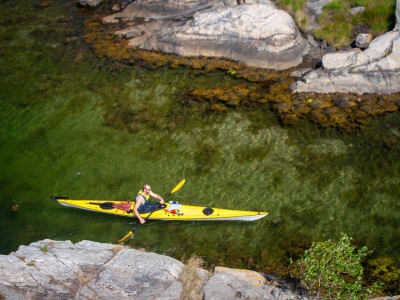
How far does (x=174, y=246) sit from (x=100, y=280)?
2.87 m

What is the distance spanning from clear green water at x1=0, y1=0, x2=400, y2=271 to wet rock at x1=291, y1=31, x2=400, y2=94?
172 cm

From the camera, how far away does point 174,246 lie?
964 cm

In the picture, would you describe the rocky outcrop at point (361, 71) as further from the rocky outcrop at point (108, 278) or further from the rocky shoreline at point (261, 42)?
the rocky outcrop at point (108, 278)

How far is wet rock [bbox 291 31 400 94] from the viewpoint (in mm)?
13742

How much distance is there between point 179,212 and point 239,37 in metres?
10.0

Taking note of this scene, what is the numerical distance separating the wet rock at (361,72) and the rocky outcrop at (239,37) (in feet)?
6.31

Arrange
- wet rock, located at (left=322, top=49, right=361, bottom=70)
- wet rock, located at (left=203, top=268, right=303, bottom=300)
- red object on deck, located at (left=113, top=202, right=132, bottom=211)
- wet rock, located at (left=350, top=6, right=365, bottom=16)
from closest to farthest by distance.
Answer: wet rock, located at (left=203, top=268, right=303, bottom=300), red object on deck, located at (left=113, top=202, right=132, bottom=211), wet rock, located at (left=322, top=49, right=361, bottom=70), wet rock, located at (left=350, top=6, right=365, bottom=16)

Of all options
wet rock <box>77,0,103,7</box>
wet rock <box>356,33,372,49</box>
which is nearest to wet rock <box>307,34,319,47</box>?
wet rock <box>356,33,372,49</box>

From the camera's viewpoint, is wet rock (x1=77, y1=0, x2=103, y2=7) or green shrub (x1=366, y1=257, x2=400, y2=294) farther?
wet rock (x1=77, y1=0, x2=103, y2=7)

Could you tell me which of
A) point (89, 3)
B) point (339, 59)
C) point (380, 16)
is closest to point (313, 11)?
point (380, 16)

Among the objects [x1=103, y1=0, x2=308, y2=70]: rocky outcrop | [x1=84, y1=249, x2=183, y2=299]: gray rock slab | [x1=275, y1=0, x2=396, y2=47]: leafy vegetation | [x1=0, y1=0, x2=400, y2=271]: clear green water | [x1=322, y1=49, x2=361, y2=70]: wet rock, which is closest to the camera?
[x1=84, y1=249, x2=183, y2=299]: gray rock slab

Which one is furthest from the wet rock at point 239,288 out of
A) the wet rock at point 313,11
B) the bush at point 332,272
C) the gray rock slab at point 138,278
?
the wet rock at point 313,11

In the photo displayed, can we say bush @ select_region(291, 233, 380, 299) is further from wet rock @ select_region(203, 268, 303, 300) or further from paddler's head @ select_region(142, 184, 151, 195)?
paddler's head @ select_region(142, 184, 151, 195)

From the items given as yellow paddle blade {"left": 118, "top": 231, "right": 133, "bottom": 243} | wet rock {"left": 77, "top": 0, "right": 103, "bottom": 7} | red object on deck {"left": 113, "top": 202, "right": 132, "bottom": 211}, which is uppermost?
wet rock {"left": 77, "top": 0, "right": 103, "bottom": 7}
